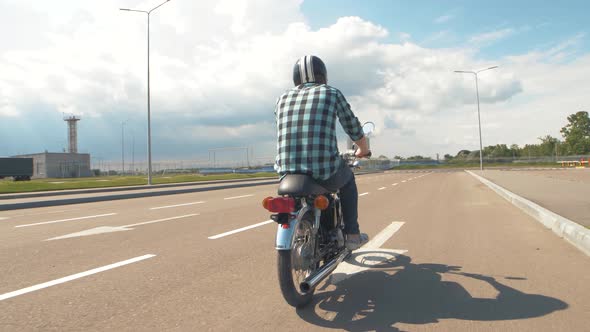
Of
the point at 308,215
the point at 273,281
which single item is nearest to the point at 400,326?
the point at 308,215

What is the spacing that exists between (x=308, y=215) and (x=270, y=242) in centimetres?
266

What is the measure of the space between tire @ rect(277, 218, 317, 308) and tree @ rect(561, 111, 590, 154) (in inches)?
3602

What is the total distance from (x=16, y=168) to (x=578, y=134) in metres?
91.5

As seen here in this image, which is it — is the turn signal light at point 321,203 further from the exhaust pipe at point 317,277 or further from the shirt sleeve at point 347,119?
the shirt sleeve at point 347,119

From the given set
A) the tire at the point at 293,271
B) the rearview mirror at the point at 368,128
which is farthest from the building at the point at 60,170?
the tire at the point at 293,271

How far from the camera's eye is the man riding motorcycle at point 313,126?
3.46 metres

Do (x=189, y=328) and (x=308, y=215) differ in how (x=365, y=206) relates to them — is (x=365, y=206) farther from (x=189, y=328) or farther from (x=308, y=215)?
(x=189, y=328)

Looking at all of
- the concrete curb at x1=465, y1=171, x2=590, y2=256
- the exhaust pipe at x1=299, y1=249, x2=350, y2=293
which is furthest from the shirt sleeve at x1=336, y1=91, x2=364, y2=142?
the concrete curb at x1=465, y1=171, x2=590, y2=256

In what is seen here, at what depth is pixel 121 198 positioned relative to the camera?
54.4 feet

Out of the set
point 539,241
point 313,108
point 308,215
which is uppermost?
point 313,108

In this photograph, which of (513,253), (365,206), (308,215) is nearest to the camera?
(308,215)

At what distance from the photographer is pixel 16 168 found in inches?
1624

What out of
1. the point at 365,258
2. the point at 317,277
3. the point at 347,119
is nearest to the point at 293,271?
the point at 317,277

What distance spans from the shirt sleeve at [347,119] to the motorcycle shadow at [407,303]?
4.64 ft
